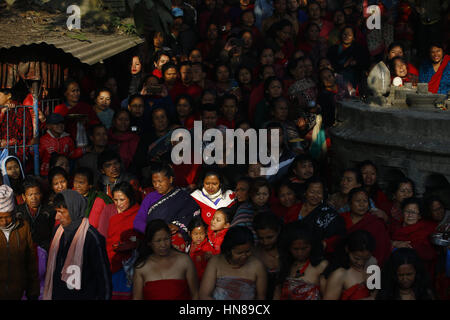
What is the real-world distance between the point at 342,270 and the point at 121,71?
591cm

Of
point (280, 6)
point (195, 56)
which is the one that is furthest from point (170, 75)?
point (280, 6)

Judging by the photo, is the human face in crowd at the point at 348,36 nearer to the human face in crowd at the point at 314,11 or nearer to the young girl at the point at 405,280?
the human face in crowd at the point at 314,11

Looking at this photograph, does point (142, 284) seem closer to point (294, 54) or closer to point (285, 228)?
point (285, 228)

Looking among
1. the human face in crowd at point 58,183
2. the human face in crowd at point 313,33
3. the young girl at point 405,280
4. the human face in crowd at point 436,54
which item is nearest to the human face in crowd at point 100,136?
the human face in crowd at point 58,183

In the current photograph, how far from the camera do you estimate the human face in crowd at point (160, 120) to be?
8.20 meters

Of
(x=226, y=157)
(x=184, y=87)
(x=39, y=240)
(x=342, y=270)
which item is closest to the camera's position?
(x=342, y=270)

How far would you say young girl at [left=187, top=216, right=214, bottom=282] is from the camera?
652 centimetres

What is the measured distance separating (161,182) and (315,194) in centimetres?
146

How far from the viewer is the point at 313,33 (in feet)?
37.1

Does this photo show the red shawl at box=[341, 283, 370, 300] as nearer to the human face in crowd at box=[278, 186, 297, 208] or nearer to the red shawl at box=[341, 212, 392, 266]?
the red shawl at box=[341, 212, 392, 266]

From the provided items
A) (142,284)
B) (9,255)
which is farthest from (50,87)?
(142,284)

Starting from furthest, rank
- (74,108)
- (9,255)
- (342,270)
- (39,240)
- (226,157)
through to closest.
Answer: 1. (74,108)
2. (226,157)
3. (39,240)
4. (9,255)
5. (342,270)

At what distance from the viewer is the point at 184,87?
373 inches

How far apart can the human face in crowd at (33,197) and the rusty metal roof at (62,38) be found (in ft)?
6.94
